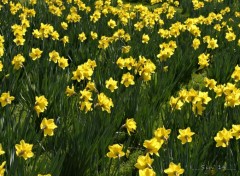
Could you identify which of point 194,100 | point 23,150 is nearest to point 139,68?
point 194,100

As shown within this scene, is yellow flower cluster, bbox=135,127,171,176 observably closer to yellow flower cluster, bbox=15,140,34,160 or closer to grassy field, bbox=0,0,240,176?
grassy field, bbox=0,0,240,176

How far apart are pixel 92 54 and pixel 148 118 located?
6.71 ft

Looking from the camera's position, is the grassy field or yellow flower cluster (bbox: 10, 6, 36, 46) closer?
the grassy field

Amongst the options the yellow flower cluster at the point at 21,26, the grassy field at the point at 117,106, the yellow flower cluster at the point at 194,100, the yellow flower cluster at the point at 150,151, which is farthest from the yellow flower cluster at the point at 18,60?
the yellow flower cluster at the point at 150,151

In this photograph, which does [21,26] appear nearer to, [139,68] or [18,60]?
[18,60]

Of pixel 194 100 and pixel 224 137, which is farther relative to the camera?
pixel 194 100

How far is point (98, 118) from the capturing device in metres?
3.03

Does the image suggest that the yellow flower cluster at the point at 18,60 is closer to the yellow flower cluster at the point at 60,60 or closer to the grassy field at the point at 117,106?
the grassy field at the point at 117,106

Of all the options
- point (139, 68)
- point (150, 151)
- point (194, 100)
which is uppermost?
point (139, 68)

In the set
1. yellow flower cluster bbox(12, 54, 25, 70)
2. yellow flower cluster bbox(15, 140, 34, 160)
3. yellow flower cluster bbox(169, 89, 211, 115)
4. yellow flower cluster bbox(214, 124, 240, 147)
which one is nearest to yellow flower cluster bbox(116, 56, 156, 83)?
yellow flower cluster bbox(169, 89, 211, 115)

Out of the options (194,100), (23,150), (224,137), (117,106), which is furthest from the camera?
(117,106)

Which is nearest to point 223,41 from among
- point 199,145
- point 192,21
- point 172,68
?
point 192,21

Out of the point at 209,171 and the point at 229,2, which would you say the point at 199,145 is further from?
the point at 229,2

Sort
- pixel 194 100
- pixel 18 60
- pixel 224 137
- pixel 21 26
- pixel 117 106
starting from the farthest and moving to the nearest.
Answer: pixel 21 26, pixel 18 60, pixel 117 106, pixel 194 100, pixel 224 137
